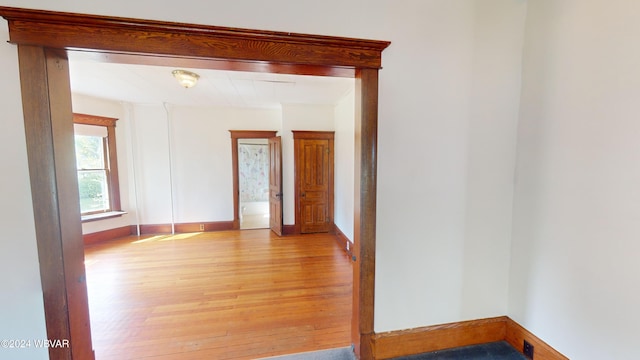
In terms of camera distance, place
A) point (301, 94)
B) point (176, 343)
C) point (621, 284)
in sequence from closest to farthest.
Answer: point (621, 284), point (176, 343), point (301, 94)

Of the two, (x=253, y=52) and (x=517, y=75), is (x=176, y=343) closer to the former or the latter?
(x=253, y=52)

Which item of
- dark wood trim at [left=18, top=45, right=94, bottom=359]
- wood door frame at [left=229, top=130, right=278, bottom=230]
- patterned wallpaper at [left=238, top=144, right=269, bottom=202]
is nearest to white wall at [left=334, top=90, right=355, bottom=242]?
wood door frame at [left=229, top=130, right=278, bottom=230]

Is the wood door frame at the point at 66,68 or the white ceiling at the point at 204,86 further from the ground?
the white ceiling at the point at 204,86

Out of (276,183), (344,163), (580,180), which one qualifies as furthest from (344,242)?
(580,180)

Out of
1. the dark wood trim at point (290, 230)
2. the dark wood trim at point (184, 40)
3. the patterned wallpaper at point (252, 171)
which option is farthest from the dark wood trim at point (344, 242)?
the patterned wallpaper at point (252, 171)

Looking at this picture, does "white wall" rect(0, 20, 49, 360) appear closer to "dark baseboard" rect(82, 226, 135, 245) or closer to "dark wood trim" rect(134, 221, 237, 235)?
"dark baseboard" rect(82, 226, 135, 245)

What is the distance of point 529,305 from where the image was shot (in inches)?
68.9

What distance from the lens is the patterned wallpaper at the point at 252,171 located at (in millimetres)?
8781

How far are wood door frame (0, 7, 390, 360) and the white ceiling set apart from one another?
5.85 feet

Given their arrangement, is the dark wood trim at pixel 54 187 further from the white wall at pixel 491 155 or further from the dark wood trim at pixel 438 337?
the white wall at pixel 491 155

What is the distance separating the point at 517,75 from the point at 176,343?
3392 millimetres

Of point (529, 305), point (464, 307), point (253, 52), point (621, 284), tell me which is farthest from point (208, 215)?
point (621, 284)

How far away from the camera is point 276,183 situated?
5055 millimetres

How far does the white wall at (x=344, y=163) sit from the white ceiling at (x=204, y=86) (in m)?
0.27
